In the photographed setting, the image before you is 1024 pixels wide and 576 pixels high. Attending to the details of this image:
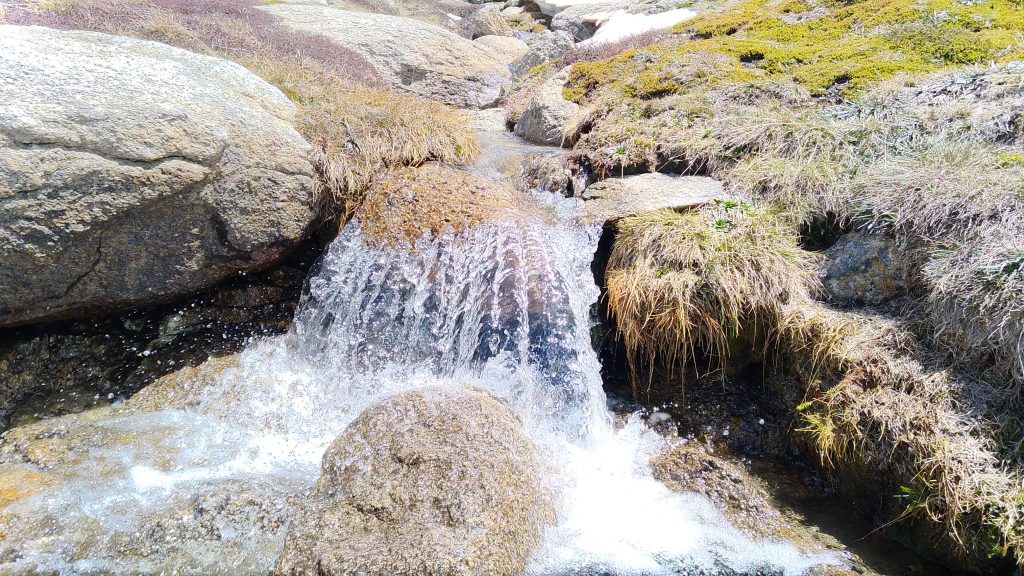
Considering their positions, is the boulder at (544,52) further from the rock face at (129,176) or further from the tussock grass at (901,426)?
the tussock grass at (901,426)

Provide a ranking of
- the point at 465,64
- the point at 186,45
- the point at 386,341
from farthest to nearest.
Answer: the point at 465,64, the point at 186,45, the point at 386,341

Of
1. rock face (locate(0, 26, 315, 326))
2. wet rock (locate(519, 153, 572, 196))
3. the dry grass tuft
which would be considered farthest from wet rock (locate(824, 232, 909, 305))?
rock face (locate(0, 26, 315, 326))

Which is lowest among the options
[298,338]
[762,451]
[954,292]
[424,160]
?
[762,451]

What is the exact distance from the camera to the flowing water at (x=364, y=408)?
3295 mm

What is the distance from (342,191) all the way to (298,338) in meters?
1.52

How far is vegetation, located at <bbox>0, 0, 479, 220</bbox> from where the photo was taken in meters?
5.59

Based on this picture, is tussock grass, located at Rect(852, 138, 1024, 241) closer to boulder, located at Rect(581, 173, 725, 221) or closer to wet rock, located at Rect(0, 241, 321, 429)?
boulder, located at Rect(581, 173, 725, 221)

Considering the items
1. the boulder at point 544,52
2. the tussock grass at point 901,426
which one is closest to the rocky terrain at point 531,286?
the tussock grass at point 901,426

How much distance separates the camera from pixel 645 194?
216 inches

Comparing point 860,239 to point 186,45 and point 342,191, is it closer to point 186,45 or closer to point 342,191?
point 342,191

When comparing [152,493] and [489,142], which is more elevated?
[489,142]

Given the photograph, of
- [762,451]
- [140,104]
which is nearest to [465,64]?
[140,104]

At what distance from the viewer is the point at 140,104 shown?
425cm

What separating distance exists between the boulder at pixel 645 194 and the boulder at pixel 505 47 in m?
9.67
